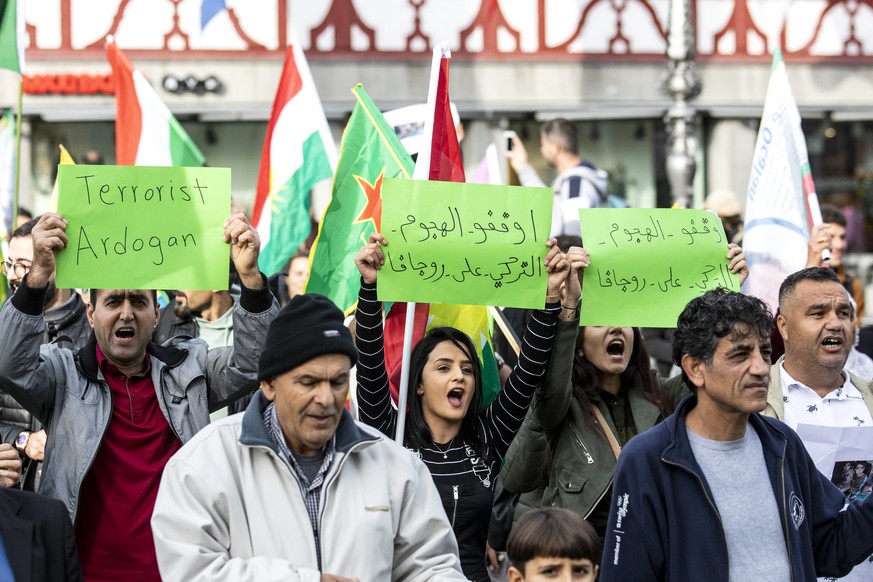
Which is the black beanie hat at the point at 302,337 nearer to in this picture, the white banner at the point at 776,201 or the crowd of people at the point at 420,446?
the crowd of people at the point at 420,446

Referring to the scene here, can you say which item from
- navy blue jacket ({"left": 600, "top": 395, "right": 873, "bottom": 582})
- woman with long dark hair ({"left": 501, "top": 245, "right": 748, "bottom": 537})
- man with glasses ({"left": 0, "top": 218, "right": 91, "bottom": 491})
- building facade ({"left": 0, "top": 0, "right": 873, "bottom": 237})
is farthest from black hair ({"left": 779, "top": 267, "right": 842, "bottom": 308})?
building facade ({"left": 0, "top": 0, "right": 873, "bottom": 237})

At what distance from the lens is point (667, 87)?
1355 cm

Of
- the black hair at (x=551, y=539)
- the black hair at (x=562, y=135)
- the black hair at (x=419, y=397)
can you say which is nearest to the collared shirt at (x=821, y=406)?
the black hair at (x=419, y=397)

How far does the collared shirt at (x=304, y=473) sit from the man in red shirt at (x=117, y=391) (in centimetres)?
92

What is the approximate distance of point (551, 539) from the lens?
404 centimetres

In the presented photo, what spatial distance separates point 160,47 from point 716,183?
254 inches

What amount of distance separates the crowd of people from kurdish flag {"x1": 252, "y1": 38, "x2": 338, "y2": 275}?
2348 millimetres

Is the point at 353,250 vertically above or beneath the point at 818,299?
above

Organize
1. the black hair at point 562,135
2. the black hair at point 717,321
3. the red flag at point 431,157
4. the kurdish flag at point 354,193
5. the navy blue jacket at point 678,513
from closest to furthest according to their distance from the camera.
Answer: the navy blue jacket at point 678,513 < the black hair at point 717,321 < the red flag at point 431,157 < the kurdish flag at point 354,193 < the black hair at point 562,135

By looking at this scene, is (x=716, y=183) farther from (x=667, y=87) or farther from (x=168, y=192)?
(x=168, y=192)

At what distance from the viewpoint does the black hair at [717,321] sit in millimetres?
4180

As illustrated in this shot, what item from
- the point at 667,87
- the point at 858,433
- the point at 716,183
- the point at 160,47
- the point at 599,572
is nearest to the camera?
the point at 599,572

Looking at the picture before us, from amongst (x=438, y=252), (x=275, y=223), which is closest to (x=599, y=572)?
(x=438, y=252)

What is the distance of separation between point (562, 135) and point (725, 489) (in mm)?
6294
